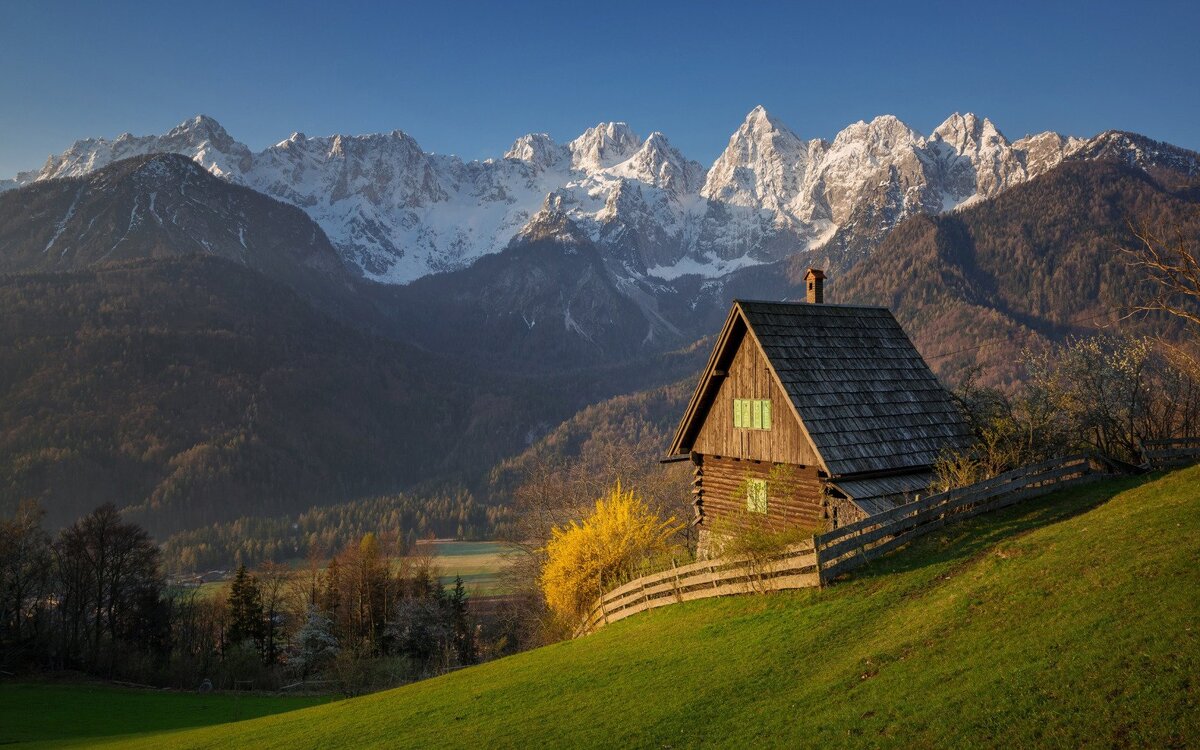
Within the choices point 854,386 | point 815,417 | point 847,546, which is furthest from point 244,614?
point 847,546

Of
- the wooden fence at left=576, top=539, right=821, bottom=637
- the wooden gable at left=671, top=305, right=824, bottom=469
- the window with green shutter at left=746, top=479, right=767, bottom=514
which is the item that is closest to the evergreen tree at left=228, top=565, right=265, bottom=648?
the wooden fence at left=576, top=539, right=821, bottom=637

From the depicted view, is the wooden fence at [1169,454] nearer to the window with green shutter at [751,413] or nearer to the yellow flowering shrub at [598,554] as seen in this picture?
the window with green shutter at [751,413]

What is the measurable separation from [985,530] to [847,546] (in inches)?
183

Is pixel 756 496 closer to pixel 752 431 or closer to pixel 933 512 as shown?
pixel 752 431

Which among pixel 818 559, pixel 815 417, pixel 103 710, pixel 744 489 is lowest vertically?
pixel 103 710

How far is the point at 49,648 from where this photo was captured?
189 feet

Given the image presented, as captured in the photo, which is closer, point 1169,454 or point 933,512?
point 933,512

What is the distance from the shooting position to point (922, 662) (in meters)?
13.9

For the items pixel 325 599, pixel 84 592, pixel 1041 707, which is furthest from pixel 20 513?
pixel 1041 707

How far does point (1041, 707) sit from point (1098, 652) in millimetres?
1928

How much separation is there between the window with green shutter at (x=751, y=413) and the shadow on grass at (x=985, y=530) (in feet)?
27.2

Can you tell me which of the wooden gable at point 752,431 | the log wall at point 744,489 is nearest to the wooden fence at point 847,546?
the log wall at point 744,489

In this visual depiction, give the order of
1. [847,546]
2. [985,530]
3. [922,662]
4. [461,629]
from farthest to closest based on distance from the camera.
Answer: [461,629], [985,530], [847,546], [922,662]

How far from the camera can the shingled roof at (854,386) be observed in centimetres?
2659
